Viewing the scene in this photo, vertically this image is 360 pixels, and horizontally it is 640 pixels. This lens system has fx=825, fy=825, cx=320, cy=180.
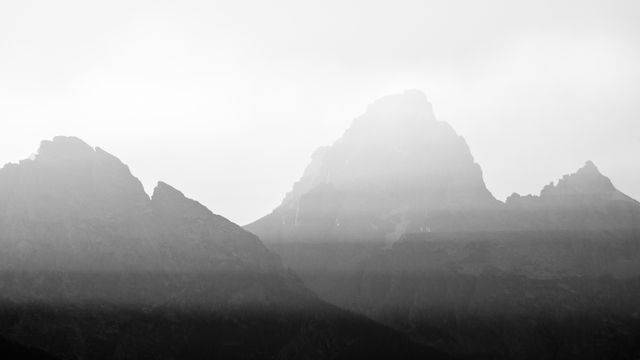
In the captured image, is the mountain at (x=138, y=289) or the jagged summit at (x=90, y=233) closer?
the mountain at (x=138, y=289)

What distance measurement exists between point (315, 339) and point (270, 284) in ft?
59.3

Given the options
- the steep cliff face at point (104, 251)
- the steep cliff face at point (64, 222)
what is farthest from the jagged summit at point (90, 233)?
the steep cliff face at point (104, 251)

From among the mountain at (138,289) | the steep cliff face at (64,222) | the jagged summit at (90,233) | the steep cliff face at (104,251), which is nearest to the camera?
the mountain at (138,289)

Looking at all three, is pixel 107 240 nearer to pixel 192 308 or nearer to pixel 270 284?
pixel 192 308

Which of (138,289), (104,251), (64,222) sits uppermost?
(64,222)

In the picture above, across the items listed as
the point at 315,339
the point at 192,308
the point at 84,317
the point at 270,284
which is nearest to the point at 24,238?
the point at 84,317

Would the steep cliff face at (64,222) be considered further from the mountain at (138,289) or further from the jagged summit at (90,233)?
the mountain at (138,289)

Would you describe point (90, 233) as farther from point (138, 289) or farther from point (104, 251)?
point (138, 289)

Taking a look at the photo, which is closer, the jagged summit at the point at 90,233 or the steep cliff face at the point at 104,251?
the steep cliff face at the point at 104,251

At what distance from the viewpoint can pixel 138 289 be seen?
17788 centimetres

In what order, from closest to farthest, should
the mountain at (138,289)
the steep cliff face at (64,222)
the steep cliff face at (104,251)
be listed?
the mountain at (138,289), the steep cliff face at (104,251), the steep cliff face at (64,222)

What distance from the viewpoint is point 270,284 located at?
19125 cm

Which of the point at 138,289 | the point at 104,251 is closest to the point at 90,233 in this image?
the point at 104,251

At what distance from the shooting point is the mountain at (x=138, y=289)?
16738cm
